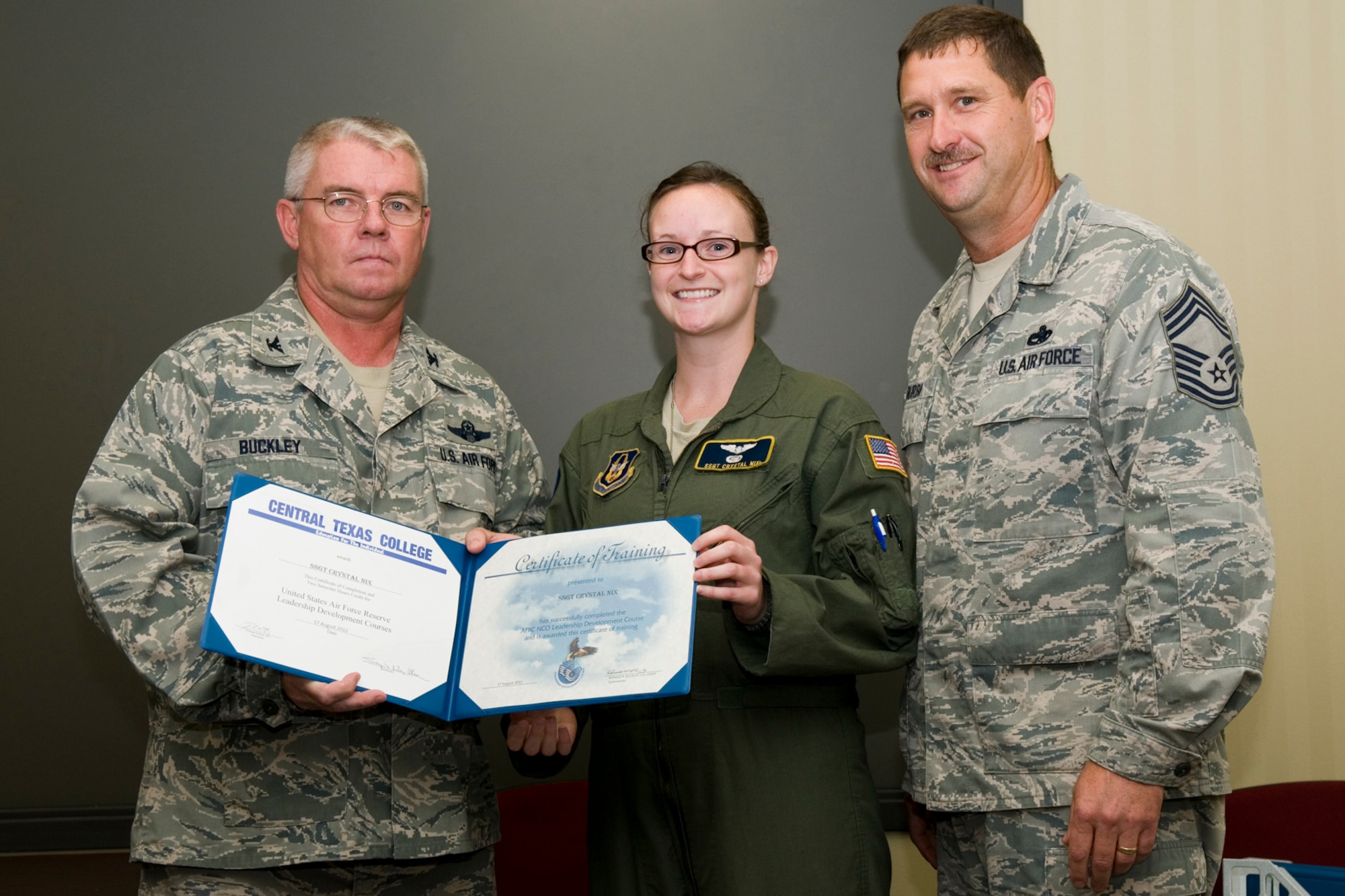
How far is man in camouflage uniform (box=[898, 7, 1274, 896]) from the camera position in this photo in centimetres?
159

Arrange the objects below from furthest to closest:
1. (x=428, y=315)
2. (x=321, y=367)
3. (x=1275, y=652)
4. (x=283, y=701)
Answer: (x=428, y=315) → (x=1275, y=652) → (x=321, y=367) → (x=283, y=701)

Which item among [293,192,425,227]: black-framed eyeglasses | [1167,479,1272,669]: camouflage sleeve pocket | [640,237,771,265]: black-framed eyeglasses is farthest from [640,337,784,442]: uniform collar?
[1167,479,1272,669]: camouflage sleeve pocket

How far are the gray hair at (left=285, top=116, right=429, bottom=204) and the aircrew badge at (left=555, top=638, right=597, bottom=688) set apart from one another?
3.57ft

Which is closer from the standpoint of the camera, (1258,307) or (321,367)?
(321,367)

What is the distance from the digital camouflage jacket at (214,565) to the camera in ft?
5.82

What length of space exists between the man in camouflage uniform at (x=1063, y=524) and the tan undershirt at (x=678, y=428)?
44cm

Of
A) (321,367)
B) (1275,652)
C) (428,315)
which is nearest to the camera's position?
(321,367)

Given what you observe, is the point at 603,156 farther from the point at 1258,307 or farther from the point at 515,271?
the point at 1258,307

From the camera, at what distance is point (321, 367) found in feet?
6.75

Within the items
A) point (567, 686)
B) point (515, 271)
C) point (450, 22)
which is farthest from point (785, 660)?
point (450, 22)

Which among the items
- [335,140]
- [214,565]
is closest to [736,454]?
[214,565]

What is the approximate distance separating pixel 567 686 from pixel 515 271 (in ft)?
5.67

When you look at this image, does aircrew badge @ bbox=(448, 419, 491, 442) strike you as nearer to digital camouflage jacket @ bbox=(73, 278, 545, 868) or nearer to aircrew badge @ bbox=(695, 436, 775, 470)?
digital camouflage jacket @ bbox=(73, 278, 545, 868)

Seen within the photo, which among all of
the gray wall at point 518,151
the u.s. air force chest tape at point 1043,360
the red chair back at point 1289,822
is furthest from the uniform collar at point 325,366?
the red chair back at point 1289,822
